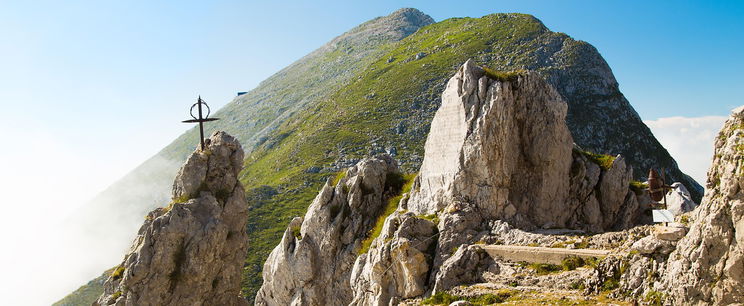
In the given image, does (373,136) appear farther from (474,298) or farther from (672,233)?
(672,233)

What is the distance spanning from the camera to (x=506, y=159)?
40.6 m

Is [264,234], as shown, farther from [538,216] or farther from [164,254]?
[538,216]

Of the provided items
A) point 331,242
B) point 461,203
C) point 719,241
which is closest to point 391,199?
point 331,242

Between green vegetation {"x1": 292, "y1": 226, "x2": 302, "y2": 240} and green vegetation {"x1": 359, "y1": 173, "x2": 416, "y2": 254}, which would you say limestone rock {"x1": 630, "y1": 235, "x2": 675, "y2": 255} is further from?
green vegetation {"x1": 292, "y1": 226, "x2": 302, "y2": 240}

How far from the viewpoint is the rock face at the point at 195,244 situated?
47.4m

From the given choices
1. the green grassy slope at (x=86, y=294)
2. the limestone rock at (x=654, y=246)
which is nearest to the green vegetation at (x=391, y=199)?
the limestone rock at (x=654, y=246)

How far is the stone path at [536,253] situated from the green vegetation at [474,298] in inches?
121

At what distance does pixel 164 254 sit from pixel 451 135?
22.5 metres

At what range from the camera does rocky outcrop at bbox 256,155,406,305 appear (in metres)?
50.1

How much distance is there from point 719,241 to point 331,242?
3392 centimetres

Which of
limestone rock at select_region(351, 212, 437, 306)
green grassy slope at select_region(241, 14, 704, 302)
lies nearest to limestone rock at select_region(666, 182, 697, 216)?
limestone rock at select_region(351, 212, 437, 306)

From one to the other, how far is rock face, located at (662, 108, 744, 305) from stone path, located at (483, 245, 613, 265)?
25.1 feet

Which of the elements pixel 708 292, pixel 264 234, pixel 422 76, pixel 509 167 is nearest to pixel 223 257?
pixel 509 167

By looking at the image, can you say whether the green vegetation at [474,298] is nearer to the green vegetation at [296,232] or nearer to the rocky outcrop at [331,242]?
the rocky outcrop at [331,242]
